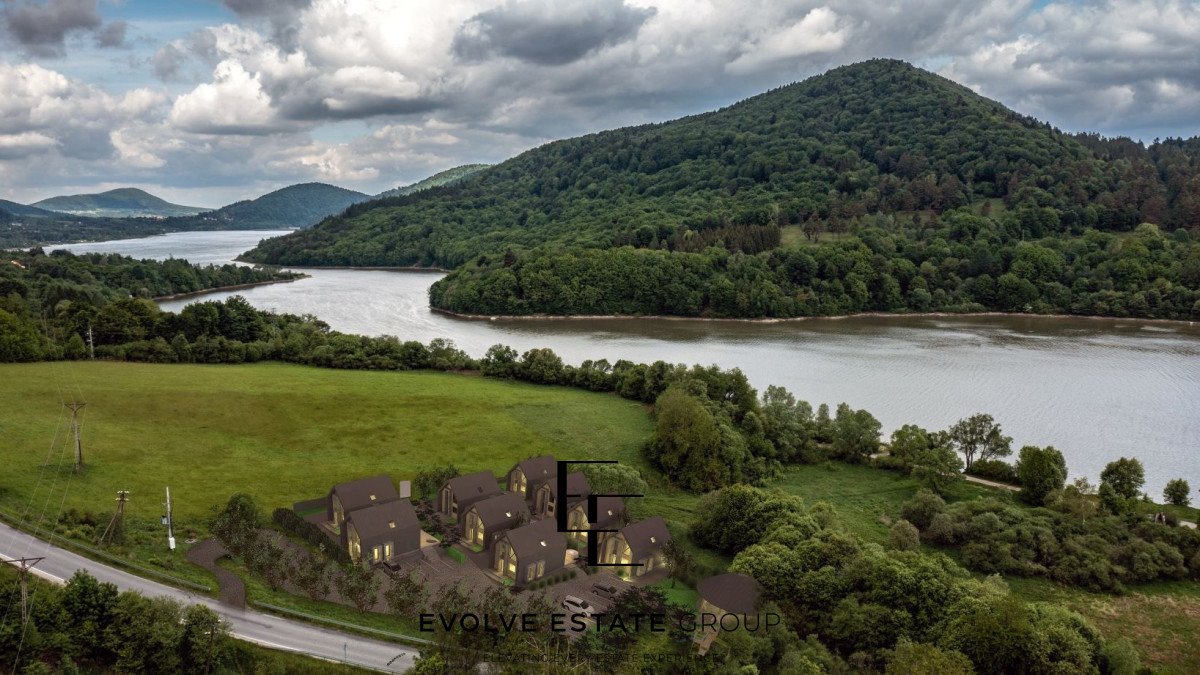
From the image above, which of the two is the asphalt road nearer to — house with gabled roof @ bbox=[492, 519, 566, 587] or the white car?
the white car

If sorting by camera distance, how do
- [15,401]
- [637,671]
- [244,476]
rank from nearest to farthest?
[637,671] → [244,476] → [15,401]

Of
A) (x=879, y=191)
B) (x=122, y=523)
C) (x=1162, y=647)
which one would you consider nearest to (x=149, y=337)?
(x=122, y=523)

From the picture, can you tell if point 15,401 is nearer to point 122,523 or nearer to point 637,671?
point 122,523

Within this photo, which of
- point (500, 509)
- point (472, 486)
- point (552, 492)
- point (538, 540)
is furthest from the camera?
point (552, 492)

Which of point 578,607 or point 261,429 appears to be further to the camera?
point 261,429

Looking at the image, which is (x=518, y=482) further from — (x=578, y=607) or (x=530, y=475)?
(x=578, y=607)

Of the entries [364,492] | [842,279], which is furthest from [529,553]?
[842,279]

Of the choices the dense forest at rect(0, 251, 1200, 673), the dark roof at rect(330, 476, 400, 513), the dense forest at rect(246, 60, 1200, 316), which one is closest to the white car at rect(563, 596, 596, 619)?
the dense forest at rect(0, 251, 1200, 673)
